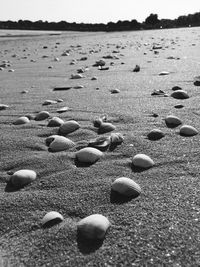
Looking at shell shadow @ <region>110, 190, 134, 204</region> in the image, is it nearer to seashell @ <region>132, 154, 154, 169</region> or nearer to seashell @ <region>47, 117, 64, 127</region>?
seashell @ <region>132, 154, 154, 169</region>

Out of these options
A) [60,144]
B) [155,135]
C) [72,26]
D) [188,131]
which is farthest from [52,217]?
[72,26]

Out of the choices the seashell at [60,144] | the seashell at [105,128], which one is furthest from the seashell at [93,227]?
the seashell at [105,128]

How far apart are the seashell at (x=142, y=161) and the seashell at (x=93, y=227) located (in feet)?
1.80

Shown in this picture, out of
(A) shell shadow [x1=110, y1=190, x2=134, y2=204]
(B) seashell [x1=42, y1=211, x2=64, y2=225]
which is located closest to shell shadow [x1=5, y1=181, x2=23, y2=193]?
(B) seashell [x1=42, y1=211, x2=64, y2=225]

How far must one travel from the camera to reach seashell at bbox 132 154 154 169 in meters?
1.70

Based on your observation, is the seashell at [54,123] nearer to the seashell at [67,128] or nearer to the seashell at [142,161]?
the seashell at [67,128]

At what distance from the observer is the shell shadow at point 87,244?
1110mm

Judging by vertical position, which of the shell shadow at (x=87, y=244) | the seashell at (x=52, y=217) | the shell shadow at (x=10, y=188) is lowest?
the shell shadow at (x=10, y=188)

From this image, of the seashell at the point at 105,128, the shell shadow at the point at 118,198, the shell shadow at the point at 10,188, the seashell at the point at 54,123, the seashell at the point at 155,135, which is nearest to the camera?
the shell shadow at the point at 118,198

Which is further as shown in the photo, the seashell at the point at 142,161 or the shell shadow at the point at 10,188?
the seashell at the point at 142,161

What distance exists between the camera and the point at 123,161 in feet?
5.86

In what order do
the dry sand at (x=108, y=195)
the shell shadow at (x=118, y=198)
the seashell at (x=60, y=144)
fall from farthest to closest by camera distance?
the seashell at (x=60, y=144) < the shell shadow at (x=118, y=198) < the dry sand at (x=108, y=195)

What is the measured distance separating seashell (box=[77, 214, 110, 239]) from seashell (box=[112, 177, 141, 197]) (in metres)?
0.25

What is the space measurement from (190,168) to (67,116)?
1266 millimetres
